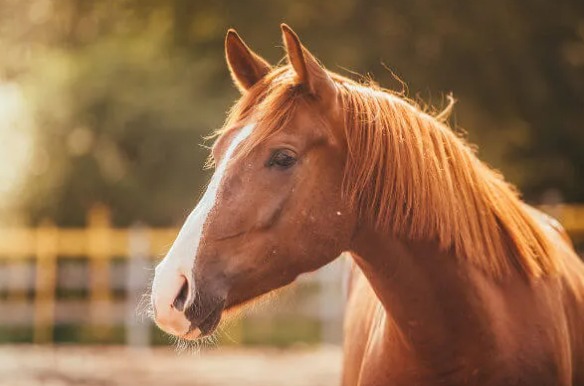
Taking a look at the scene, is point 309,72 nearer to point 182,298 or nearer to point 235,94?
point 182,298

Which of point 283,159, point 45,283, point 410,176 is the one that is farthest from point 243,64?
point 45,283

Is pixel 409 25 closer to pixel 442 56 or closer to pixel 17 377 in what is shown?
pixel 442 56

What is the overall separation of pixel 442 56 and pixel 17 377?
873 cm

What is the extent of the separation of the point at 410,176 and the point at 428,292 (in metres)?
0.41

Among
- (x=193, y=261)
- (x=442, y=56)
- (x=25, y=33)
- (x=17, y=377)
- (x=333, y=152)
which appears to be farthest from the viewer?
(x=25, y=33)

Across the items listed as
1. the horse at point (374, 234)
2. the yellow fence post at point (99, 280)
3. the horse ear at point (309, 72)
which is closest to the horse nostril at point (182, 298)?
the horse at point (374, 234)

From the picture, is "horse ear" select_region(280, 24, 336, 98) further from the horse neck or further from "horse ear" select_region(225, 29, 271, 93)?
the horse neck

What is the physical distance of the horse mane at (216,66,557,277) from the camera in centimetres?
340

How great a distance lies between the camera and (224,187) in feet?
10.7

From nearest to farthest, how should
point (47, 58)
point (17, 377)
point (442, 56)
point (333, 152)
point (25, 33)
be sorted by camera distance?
1. point (333, 152)
2. point (17, 377)
3. point (442, 56)
4. point (47, 58)
5. point (25, 33)

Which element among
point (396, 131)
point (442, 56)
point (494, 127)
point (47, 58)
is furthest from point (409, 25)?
point (396, 131)

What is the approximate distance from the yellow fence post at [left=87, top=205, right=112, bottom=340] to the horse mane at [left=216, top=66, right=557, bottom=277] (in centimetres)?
1168

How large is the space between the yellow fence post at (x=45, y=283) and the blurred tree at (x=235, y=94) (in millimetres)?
1237

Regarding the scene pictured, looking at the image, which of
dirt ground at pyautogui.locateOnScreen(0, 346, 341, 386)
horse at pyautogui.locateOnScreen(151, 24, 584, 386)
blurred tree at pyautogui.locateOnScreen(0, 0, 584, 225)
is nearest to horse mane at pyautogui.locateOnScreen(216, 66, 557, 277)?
horse at pyautogui.locateOnScreen(151, 24, 584, 386)
